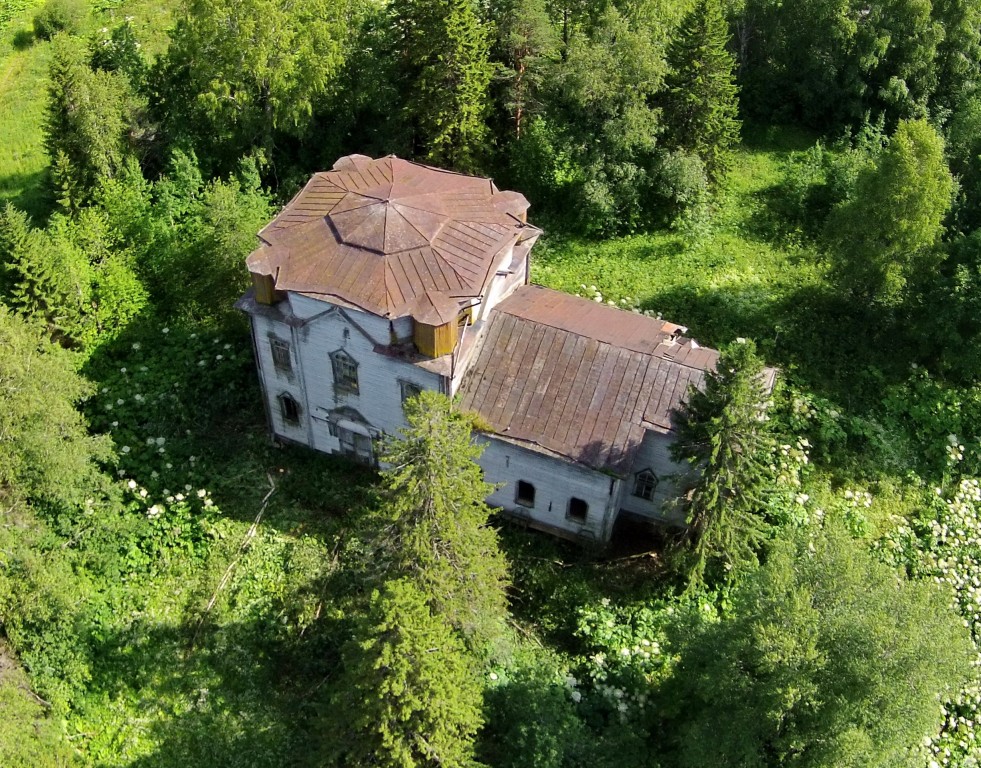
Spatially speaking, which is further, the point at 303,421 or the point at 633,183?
the point at 633,183

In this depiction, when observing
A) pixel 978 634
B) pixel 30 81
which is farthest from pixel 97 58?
pixel 978 634

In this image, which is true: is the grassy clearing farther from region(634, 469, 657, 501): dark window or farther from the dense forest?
region(634, 469, 657, 501): dark window

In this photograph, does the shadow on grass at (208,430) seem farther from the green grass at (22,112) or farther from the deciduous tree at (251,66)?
the green grass at (22,112)

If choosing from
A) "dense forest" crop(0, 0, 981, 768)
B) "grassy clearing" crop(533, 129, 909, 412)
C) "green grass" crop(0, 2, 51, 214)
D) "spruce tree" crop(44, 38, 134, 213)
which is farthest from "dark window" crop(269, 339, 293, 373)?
"green grass" crop(0, 2, 51, 214)

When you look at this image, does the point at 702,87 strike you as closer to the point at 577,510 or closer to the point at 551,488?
the point at 551,488

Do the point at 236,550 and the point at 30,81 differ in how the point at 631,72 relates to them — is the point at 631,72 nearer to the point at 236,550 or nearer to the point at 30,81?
the point at 236,550

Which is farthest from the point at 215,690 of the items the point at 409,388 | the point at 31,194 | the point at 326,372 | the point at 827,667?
the point at 31,194
